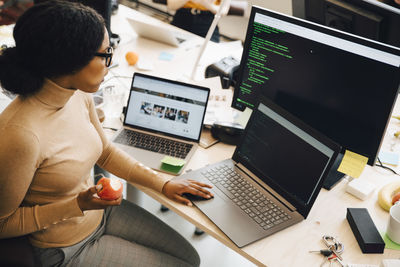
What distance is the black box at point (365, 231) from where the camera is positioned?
3.75 feet

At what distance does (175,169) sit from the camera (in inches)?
54.9

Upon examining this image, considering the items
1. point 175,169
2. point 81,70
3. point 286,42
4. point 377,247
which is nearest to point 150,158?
point 175,169

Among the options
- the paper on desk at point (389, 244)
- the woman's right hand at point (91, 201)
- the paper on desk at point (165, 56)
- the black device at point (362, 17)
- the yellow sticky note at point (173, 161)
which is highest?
the black device at point (362, 17)

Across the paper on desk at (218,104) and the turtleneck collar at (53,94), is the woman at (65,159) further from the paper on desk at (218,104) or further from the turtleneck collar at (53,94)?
the paper on desk at (218,104)

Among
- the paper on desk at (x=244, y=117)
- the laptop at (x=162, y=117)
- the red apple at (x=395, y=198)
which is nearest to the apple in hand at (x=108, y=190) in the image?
the laptop at (x=162, y=117)

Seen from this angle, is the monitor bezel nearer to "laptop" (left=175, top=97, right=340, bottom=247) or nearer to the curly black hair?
"laptop" (left=175, top=97, right=340, bottom=247)

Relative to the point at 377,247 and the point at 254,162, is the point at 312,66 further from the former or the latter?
the point at 377,247

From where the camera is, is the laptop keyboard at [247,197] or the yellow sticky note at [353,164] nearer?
the laptop keyboard at [247,197]

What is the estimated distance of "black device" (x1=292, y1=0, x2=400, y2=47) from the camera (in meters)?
1.48

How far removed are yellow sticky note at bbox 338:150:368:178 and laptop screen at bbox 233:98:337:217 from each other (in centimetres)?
22

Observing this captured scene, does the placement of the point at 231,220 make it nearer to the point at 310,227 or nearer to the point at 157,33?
the point at 310,227

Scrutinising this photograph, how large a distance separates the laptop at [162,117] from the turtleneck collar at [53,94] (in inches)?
15.1

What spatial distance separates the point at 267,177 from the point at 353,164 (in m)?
0.32

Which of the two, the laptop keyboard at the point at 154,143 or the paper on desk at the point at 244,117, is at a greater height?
the paper on desk at the point at 244,117
